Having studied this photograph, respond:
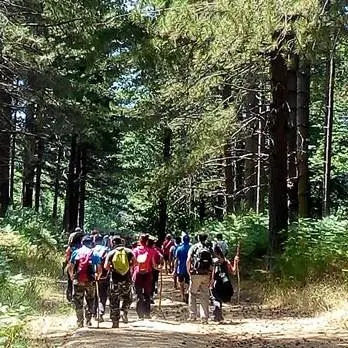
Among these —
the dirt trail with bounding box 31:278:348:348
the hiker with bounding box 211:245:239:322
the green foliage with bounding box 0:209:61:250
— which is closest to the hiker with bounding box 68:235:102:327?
the dirt trail with bounding box 31:278:348:348

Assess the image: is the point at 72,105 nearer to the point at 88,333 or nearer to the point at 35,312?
the point at 35,312

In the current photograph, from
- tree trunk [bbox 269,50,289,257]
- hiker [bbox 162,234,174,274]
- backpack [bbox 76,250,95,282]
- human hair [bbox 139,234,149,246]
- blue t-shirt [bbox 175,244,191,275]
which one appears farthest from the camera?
hiker [bbox 162,234,174,274]

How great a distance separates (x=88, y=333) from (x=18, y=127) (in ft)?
49.9

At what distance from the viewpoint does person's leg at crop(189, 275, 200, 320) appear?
12602 millimetres

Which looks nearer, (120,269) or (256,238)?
(120,269)

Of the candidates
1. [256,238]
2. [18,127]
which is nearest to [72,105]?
[18,127]

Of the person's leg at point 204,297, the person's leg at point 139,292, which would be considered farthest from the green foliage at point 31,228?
the person's leg at point 204,297

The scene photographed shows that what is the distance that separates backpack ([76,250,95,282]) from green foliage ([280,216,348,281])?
5.16 metres

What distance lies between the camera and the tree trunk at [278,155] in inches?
634

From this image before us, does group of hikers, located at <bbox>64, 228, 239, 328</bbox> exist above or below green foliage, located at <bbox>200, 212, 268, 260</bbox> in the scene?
below

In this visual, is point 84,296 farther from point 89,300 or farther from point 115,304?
point 115,304

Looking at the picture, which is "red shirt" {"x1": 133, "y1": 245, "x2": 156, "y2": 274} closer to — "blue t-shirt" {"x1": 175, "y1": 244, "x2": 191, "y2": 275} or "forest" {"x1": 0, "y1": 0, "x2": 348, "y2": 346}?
"blue t-shirt" {"x1": 175, "y1": 244, "x2": 191, "y2": 275}

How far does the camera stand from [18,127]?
24484 mm

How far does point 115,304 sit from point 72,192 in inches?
950
